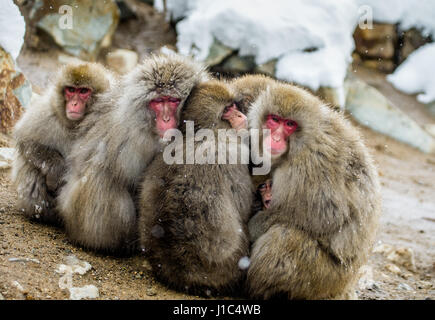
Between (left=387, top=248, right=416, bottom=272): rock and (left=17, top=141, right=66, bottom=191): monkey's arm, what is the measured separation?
2974 millimetres

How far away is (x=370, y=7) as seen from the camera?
32.1 ft

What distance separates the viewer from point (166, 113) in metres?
3.22

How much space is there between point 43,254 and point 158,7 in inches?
280

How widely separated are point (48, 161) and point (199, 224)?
150 centimetres

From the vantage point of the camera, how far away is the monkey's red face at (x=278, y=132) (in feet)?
9.68

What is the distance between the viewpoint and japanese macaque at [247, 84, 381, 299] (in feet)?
9.51

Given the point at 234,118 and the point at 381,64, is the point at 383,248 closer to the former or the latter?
the point at 234,118

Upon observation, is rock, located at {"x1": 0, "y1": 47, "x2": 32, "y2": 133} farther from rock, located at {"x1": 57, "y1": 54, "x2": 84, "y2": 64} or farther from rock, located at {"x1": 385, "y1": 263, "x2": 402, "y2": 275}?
rock, located at {"x1": 385, "y1": 263, "x2": 402, "y2": 275}

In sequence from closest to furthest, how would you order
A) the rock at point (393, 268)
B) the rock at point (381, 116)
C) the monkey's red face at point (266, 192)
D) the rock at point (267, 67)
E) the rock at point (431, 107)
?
the monkey's red face at point (266, 192) → the rock at point (393, 268) → the rock at point (267, 67) → the rock at point (381, 116) → the rock at point (431, 107)

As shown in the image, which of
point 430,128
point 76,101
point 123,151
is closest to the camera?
point 123,151

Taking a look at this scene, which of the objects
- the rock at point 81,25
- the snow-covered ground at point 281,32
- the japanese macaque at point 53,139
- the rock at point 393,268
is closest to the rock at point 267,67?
the snow-covered ground at point 281,32

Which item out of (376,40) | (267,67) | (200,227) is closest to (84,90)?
(200,227)

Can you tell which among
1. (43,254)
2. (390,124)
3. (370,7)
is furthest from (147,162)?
(370,7)

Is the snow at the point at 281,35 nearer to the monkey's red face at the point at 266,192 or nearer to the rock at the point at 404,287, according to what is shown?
the rock at the point at 404,287
